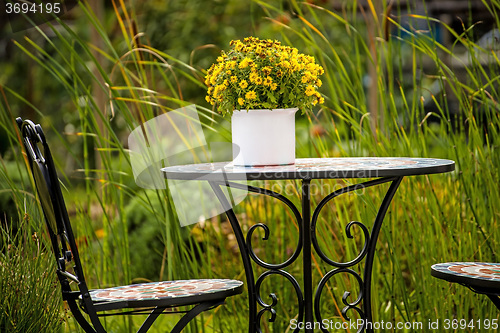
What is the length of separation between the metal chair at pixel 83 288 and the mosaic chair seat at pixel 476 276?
2.00ft

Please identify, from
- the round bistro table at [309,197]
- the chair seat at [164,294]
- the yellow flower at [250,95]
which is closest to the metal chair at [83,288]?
the chair seat at [164,294]

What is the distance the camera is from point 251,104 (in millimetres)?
1875

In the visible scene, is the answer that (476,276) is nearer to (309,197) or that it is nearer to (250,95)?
(309,197)

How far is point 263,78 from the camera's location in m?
1.88

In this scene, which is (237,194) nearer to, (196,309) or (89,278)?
(89,278)

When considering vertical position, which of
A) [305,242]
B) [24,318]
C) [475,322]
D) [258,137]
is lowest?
[475,322]

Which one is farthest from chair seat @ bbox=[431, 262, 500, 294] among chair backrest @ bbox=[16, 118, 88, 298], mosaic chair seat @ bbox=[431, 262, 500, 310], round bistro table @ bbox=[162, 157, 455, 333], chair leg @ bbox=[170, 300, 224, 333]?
chair backrest @ bbox=[16, 118, 88, 298]

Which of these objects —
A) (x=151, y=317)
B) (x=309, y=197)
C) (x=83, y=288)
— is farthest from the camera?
(x=309, y=197)

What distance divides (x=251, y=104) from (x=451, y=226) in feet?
3.35

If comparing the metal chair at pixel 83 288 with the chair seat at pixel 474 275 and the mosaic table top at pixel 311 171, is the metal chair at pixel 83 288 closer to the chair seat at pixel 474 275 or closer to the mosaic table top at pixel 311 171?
the mosaic table top at pixel 311 171

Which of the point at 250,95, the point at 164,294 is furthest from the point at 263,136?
the point at 164,294

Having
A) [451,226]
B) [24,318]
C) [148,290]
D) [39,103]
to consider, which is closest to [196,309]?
[148,290]

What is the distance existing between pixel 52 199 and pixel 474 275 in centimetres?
117

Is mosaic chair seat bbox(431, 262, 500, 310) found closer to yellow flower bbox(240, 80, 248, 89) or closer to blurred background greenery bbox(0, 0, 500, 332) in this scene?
blurred background greenery bbox(0, 0, 500, 332)
